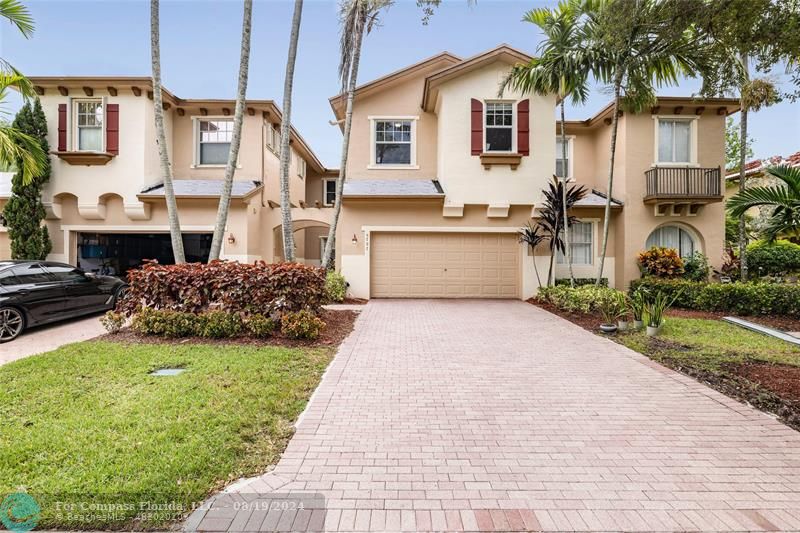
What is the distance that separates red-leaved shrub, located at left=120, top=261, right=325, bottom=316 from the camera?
767 cm

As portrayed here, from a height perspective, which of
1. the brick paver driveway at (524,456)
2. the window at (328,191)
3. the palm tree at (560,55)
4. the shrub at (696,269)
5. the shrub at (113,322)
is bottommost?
the brick paver driveway at (524,456)

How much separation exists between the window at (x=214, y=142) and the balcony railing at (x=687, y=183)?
1558cm

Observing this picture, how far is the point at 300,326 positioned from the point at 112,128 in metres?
11.5

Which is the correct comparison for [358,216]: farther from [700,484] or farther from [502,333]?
[700,484]

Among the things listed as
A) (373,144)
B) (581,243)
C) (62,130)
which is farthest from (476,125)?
(62,130)

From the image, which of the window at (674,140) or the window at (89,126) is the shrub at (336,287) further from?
the window at (674,140)

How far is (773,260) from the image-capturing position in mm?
14320

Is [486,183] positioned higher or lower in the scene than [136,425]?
higher

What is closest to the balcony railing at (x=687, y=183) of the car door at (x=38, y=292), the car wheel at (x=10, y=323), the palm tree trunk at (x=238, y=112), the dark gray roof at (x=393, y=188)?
the dark gray roof at (x=393, y=188)

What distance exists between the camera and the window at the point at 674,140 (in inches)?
537

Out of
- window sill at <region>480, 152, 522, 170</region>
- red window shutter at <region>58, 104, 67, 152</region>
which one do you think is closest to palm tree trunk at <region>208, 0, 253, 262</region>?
window sill at <region>480, 152, 522, 170</region>

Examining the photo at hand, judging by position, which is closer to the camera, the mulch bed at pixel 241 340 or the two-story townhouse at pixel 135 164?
the mulch bed at pixel 241 340

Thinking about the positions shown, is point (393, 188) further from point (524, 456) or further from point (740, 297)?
point (524, 456)

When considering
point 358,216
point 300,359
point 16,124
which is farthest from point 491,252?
point 16,124
